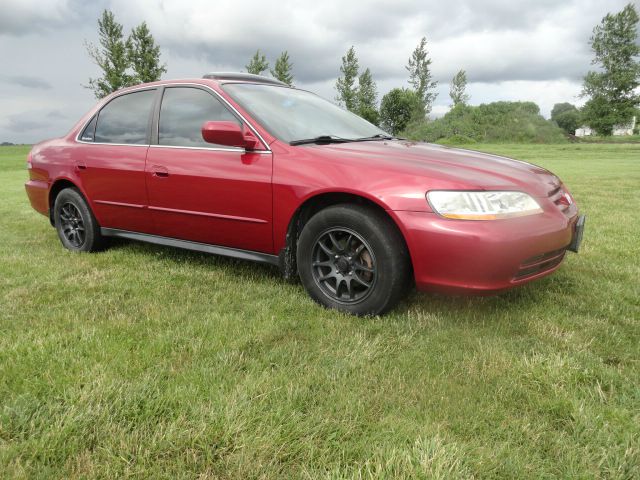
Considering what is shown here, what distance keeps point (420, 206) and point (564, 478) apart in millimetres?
1440

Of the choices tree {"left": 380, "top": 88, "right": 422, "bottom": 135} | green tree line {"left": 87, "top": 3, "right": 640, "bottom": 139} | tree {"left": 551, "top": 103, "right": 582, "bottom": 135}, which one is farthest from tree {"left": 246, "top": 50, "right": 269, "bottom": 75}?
tree {"left": 551, "top": 103, "right": 582, "bottom": 135}

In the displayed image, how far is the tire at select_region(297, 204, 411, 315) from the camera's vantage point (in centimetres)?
276

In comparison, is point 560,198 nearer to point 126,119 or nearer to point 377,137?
point 377,137

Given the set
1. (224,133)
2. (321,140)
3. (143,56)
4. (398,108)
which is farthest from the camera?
(398,108)

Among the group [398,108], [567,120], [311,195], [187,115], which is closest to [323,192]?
[311,195]

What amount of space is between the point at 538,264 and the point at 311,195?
139 centimetres

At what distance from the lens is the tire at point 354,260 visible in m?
2.76

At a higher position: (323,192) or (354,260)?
(323,192)

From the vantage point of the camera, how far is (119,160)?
156 inches

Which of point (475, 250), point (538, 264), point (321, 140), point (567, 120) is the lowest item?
point (538, 264)

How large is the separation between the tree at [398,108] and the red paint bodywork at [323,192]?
5881cm

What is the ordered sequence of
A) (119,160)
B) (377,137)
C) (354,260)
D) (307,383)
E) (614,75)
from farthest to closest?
(614,75) → (119,160) → (377,137) → (354,260) → (307,383)

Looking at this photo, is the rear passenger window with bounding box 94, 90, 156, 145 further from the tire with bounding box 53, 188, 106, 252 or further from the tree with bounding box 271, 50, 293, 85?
the tree with bounding box 271, 50, 293, 85

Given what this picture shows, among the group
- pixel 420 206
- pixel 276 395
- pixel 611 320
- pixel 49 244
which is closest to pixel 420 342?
pixel 420 206
